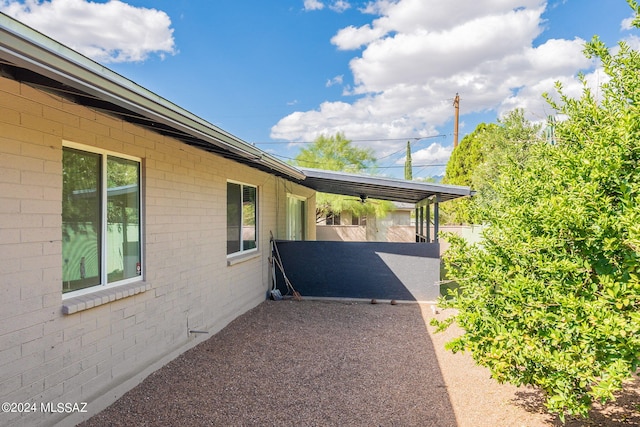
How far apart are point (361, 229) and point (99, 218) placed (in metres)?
19.8

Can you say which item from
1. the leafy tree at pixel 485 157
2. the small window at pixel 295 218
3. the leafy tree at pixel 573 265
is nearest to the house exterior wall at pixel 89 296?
the leafy tree at pixel 573 265

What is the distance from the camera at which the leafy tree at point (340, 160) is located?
853 inches

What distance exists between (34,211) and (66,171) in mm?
551

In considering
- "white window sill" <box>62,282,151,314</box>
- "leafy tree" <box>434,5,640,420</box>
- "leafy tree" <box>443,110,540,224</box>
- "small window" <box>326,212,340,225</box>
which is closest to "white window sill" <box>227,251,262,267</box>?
"white window sill" <box>62,282,151,314</box>

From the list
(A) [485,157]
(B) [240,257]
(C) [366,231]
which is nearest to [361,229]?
(C) [366,231]

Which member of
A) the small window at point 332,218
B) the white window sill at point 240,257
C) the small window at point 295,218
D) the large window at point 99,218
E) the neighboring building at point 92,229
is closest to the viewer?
the neighboring building at point 92,229

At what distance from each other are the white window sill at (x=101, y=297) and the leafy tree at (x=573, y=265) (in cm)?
314

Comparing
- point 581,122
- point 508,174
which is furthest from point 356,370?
point 581,122

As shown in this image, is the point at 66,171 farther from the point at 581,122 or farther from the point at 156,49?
the point at 156,49

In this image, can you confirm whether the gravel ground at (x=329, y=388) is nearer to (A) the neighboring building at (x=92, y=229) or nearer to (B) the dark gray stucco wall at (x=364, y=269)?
(A) the neighboring building at (x=92, y=229)

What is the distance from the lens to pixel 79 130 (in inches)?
140

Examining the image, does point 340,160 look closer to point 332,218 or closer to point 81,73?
point 332,218

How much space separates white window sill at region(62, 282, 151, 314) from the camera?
337cm

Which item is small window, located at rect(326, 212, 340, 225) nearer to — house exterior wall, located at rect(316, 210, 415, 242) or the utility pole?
house exterior wall, located at rect(316, 210, 415, 242)
